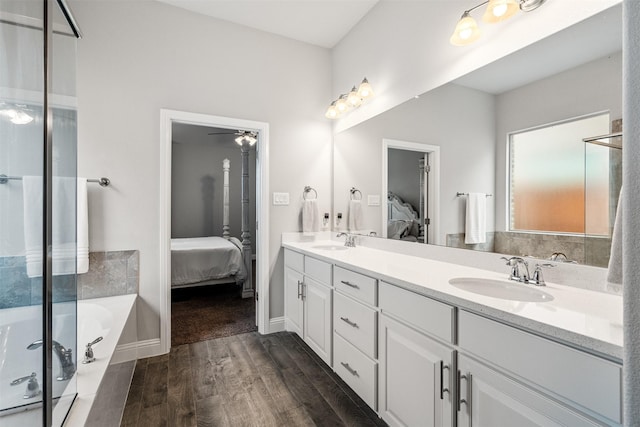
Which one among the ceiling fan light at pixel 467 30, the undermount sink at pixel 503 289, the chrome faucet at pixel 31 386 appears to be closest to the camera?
the chrome faucet at pixel 31 386

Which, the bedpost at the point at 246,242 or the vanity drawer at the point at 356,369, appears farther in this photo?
the bedpost at the point at 246,242

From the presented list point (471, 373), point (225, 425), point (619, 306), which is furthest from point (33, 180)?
point (619, 306)

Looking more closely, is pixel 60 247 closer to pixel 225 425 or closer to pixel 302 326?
pixel 225 425

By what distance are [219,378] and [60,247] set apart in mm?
1327

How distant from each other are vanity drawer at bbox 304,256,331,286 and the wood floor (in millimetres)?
644

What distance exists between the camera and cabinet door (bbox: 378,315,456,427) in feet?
3.83

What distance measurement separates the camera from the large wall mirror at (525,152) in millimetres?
1136

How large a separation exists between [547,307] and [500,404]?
35 centimetres

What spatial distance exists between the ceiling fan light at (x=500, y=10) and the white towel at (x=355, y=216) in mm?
1605

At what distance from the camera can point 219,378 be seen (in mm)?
2008

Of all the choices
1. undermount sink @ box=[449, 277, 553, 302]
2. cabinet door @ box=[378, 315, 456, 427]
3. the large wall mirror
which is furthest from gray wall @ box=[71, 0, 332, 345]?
undermount sink @ box=[449, 277, 553, 302]

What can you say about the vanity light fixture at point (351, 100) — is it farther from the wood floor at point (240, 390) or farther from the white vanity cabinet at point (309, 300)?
the wood floor at point (240, 390)

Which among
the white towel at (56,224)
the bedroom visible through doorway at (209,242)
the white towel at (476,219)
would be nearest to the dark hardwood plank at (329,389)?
the bedroom visible through doorway at (209,242)

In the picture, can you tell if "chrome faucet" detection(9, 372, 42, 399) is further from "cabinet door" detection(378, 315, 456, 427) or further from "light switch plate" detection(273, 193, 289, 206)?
"light switch plate" detection(273, 193, 289, 206)
